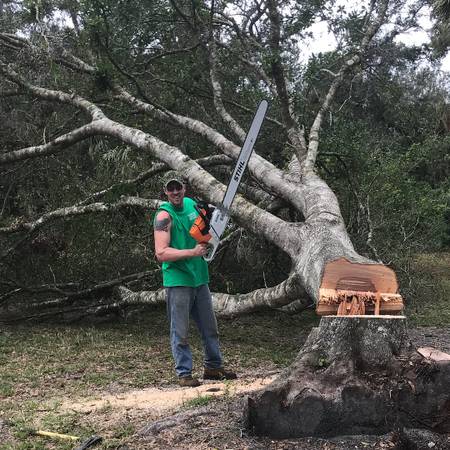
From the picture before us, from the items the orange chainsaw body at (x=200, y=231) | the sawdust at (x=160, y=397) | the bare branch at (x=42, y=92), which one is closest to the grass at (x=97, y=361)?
the sawdust at (x=160, y=397)

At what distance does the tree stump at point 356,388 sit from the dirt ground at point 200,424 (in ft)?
0.23

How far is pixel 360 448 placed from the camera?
8.77 feet

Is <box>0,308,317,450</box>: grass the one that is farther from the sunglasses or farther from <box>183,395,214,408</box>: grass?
the sunglasses

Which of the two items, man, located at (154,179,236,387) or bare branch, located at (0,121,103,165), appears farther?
bare branch, located at (0,121,103,165)

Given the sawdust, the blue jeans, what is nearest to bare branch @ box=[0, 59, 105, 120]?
the blue jeans

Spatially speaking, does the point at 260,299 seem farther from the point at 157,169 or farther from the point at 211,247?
the point at 157,169

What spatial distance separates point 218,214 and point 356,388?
1696 mm

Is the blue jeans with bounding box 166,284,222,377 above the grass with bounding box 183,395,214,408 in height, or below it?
above

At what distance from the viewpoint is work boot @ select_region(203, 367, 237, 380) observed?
4438 mm

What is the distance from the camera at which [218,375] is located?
4.45m

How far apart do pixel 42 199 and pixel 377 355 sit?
7.13m

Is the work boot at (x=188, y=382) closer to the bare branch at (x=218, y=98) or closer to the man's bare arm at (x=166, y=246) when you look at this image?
the man's bare arm at (x=166, y=246)

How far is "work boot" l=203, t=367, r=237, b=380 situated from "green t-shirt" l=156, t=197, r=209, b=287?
2.37 ft

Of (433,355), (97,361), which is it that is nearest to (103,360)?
(97,361)
